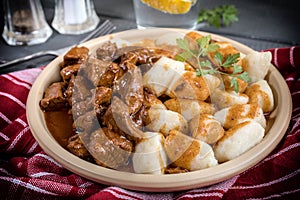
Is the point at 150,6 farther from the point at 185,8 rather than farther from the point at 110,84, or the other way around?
the point at 110,84

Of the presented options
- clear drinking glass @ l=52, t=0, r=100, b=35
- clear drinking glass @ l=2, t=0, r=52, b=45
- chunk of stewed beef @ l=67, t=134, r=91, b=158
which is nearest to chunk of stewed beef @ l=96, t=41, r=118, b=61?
chunk of stewed beef @ l=67, t=134, r=91, b=158

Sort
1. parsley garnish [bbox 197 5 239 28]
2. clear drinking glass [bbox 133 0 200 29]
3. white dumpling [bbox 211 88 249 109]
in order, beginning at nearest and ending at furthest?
white dumpling [bbox 211 88 249 109] → clear drinking glass [bbox 133 0 200 29] → parsley garnish [bbox 197 5 239 28]

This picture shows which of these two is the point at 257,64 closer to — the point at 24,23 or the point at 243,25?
the point at 243,25

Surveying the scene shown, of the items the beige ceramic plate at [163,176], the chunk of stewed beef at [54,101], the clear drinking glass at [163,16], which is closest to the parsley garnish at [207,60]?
the beige ceramic plate at [163,176]

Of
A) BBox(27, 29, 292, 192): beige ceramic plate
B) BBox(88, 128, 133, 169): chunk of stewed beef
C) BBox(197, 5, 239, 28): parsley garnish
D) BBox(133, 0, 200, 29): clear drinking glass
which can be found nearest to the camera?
BBox(27, 29, 292, 192): beige ceramic plate

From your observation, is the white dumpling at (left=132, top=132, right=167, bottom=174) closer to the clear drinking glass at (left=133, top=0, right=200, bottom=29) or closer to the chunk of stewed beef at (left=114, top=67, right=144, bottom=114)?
the chunk of stewed beef at (left=114, top=67, right=144, bottom=114)

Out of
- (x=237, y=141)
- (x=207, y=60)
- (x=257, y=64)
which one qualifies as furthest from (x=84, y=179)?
(x=257, y=64)

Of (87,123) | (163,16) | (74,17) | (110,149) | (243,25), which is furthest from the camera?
(243,25)
